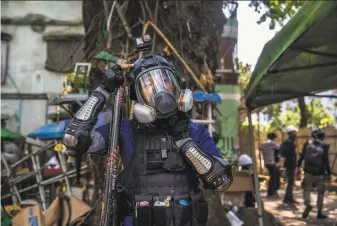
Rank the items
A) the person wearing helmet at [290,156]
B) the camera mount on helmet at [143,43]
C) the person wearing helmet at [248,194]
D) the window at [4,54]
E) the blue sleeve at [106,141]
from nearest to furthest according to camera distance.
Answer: the blue sleeve at [106,141]
the camera mount on helmet at [143,43]
the person wearing helmet at [248,194]
the person wearing helmet at [290,156]
the window at [4,54]

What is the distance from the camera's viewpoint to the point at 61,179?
8.32 meters

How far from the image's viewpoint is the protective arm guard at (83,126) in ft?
8.86

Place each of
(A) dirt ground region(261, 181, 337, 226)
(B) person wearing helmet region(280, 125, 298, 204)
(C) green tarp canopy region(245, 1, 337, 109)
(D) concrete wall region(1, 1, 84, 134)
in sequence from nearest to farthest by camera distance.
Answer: (C) green tarp canopy region(245, 1, 337, 109)
(A) dirt ground region(261, 181, 337, 226)
(B) person wearing helmet region(280, 125, 298, 204)
(D) concrete wall region(1, 1, 84, 134)

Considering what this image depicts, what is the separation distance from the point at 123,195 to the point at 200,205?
0.52 metres

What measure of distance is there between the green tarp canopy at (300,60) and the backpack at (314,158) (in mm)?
2234

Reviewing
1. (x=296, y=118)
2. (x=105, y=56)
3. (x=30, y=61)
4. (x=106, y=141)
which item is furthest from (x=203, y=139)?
(x=296, y=118)

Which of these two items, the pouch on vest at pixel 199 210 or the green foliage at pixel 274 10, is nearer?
the pouch on vest at pixel 199 210

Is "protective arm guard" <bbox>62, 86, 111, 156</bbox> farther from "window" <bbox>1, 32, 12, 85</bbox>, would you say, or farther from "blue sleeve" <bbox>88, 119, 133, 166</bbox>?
"window" <bbox>1, 32, 12, 85</bbox>

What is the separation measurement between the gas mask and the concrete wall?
41.8 feet

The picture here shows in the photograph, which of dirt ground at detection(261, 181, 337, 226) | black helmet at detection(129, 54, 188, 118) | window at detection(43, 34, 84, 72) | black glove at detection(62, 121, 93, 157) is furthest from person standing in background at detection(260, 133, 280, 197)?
window at detection(43, 34, 84, 72)

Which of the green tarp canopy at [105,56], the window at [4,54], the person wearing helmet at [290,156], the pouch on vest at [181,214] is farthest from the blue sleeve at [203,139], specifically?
the window at [4,54]

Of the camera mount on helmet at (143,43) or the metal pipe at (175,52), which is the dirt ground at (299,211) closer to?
the metal pipe at (175,52)

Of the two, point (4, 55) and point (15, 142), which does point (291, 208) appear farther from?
point (4, 55)

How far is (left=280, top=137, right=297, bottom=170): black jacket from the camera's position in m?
9.35
